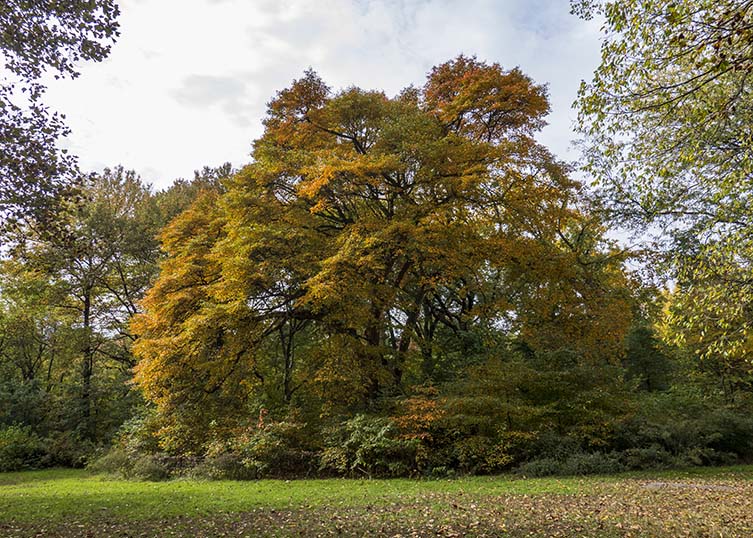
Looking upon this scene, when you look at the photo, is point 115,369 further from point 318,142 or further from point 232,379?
point 318,142

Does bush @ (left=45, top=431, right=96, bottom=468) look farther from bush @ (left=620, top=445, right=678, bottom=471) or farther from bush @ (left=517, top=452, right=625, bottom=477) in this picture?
bush @ (left=620, top=445, right=678, bottom=471)

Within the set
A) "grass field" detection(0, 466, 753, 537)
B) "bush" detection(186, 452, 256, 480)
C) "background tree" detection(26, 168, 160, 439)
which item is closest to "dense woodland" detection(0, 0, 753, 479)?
"bush" detection(186, 452, 256, 480)

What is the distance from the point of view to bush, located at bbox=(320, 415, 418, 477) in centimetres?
1219

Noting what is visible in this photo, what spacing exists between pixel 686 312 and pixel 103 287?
80.0 ft

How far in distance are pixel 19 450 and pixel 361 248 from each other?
16.3 metres

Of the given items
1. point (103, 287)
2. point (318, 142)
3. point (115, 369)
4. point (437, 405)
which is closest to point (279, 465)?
point (437, 405)

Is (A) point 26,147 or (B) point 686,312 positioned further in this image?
(B) point 686,312

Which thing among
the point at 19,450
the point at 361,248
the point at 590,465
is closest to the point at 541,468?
the point at 590,465

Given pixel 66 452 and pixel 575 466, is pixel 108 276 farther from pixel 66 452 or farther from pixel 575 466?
pixel 575 466

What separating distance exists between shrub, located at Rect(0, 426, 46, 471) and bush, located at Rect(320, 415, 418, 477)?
13.6 m

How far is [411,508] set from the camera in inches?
312

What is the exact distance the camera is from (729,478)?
10.3 metres

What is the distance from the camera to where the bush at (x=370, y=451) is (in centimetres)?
1219

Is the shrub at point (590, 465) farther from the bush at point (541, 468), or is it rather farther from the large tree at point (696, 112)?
the large tree at point (696, 112)
